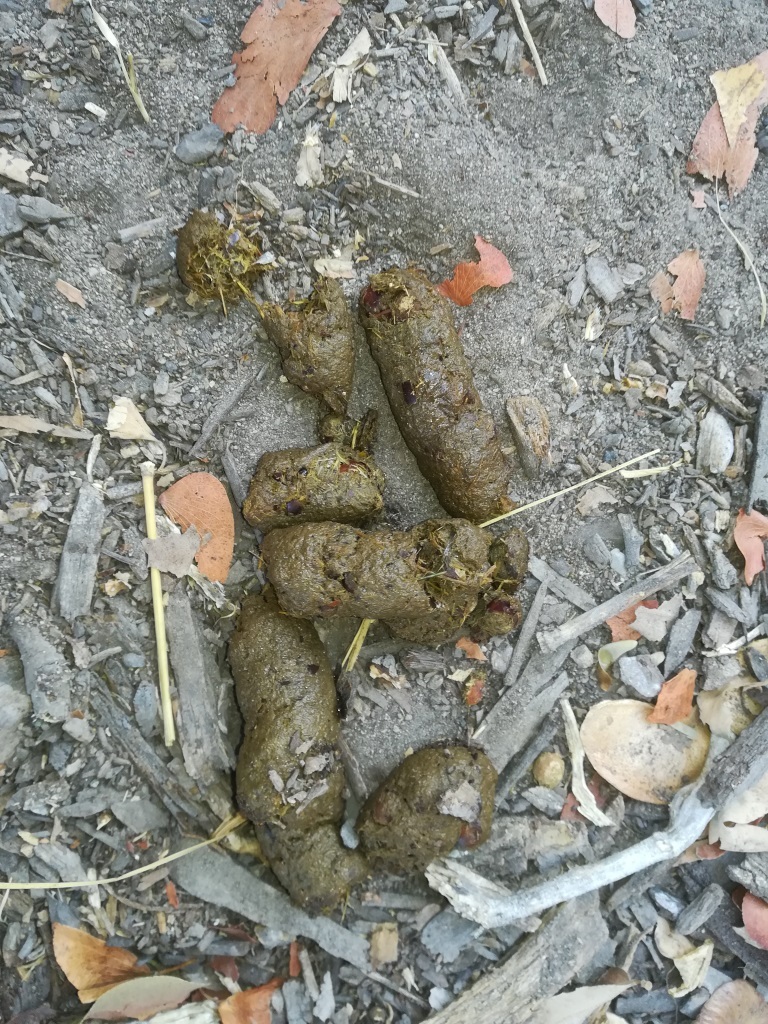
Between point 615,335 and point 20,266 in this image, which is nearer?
point 20,266

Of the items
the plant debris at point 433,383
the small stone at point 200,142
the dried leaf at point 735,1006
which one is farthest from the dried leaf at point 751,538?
the small stone at point 200,142

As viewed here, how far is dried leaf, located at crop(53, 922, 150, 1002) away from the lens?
2459 mm

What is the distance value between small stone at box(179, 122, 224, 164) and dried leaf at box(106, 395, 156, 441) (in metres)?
0.96

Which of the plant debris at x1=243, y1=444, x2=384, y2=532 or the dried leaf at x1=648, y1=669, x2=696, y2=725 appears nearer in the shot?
the plant debris at x1=243, y1=444, x2=384, y2=532

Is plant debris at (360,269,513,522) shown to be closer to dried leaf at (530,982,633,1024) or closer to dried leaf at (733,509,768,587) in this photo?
dried leaf at (733,509,768,587)

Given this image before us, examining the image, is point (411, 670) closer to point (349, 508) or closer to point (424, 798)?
point (424, 798)

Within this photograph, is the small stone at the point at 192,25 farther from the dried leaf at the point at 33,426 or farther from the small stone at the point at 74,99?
the dried leaf at the point at 33,426

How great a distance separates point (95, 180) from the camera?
102 inches

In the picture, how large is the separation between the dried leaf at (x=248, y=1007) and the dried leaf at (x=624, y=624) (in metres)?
1.93

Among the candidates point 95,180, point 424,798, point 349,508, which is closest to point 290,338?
point 349,508

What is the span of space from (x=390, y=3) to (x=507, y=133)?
2.12ft

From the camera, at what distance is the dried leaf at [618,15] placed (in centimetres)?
270

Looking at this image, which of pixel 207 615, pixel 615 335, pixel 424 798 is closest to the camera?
pixel 424 798

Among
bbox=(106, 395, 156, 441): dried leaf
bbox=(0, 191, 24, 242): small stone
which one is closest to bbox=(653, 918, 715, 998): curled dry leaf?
bbox=(106, 395, 156, 441): dried leaf
